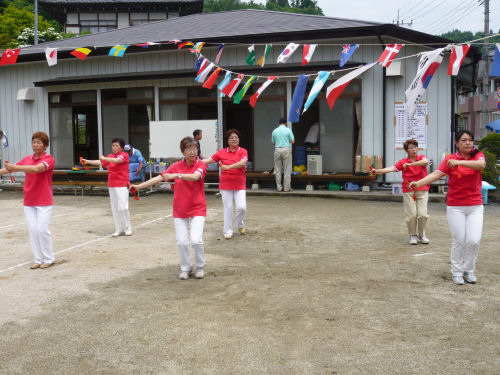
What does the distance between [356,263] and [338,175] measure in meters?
7.43

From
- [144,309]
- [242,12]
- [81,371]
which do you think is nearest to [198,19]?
[242,12]

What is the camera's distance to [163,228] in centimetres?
947

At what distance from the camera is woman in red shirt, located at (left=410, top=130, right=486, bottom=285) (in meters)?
5.63

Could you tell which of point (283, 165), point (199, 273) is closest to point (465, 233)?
point (199, 273)

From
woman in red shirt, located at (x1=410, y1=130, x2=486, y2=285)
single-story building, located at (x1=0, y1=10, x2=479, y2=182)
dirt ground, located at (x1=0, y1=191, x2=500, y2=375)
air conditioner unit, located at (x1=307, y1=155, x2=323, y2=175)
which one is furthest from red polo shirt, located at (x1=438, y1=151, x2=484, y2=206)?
air conditioner unit, located at (x1=307, y1=155, x2=323, y2=175)

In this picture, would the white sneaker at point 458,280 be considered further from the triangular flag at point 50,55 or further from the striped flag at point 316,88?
the triangular flag at point 50,55

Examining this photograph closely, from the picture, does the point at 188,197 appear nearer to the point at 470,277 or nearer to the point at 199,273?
the point at 199,273

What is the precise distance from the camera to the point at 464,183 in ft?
18.6

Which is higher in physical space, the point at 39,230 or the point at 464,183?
the point at 464,183

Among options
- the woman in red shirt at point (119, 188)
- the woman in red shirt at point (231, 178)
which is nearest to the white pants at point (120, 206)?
the woman in red shirt at point (119, 188)

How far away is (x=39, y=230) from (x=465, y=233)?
5.36 m

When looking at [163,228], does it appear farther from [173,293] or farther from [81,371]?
[81,371]

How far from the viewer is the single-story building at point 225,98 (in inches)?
536

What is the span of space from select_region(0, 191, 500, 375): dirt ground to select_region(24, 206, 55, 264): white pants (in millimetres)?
262
